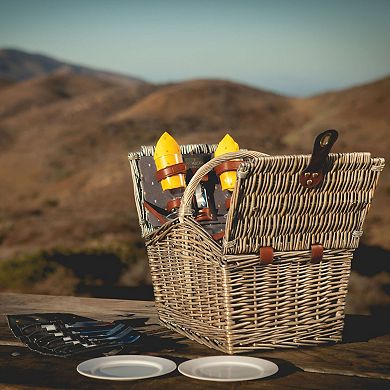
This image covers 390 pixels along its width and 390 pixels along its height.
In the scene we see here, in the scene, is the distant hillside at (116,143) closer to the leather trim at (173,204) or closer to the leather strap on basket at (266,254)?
the leather trim at (173,204)

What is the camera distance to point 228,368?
2152mm

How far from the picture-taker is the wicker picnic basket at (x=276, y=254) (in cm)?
229

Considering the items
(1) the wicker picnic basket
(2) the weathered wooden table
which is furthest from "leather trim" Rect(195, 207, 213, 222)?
(2) the weathered wooden table

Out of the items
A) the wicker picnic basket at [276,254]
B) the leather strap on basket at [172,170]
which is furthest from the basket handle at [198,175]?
the leather strap on basket at [172,170]

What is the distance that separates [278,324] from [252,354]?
133 millimetres

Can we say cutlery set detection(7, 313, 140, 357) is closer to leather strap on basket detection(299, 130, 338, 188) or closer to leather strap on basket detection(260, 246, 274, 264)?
leather strap on basket detection(260, 246, 274, 264)

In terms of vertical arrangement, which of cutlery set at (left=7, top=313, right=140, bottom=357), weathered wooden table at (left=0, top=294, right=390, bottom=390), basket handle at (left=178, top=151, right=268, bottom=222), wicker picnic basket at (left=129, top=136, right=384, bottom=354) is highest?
basket handle at (left=178, top=151, right=268, bottom=222)

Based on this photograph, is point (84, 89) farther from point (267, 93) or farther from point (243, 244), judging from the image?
point (243, 244)

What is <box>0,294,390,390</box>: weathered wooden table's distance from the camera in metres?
2.01

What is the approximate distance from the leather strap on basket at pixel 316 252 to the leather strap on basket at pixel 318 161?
0.20 metres

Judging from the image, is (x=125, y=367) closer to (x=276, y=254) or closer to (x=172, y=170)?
(x=276, y=254)

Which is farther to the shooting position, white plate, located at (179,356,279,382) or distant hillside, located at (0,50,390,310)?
distant hillside, located at (0,50,390,310)

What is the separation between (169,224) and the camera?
8.53 ft

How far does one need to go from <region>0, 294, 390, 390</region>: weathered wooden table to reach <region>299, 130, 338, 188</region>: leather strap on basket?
0.54 meters
